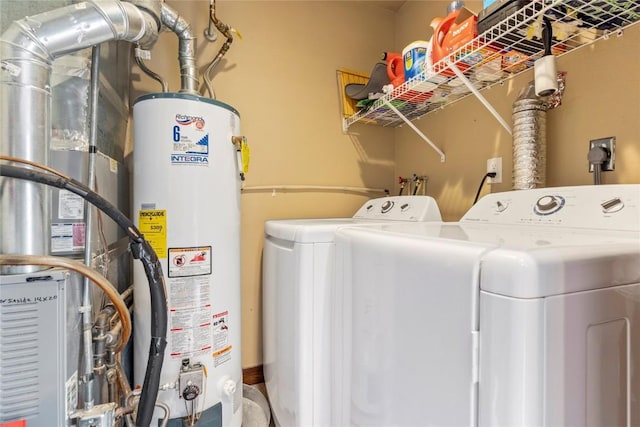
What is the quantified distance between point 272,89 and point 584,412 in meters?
1.94

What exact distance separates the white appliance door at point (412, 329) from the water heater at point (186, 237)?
57 cm

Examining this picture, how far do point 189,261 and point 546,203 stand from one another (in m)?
1.27

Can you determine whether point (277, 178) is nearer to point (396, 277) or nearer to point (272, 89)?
point (272, 89)

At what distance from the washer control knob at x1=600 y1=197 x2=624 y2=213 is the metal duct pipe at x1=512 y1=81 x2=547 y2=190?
0.98 ft

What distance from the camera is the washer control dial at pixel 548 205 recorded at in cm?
97

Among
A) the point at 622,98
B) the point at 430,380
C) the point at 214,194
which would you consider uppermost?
the point at 622,98

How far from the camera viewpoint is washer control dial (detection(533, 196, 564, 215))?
0.97 m

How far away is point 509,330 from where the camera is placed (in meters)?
0.48

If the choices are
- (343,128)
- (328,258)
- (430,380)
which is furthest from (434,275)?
(343,128)

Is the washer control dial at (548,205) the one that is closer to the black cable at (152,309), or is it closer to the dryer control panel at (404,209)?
the dryer control panel at (404,209)

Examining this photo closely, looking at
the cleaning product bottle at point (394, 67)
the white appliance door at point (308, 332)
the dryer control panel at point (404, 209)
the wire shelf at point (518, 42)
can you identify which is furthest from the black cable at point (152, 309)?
the cleaning product bottle at point (394, 67)

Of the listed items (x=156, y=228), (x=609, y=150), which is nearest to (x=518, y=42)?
(x=609, y=150)

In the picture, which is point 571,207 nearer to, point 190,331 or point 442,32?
point 442,32

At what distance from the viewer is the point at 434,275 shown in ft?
2.06
